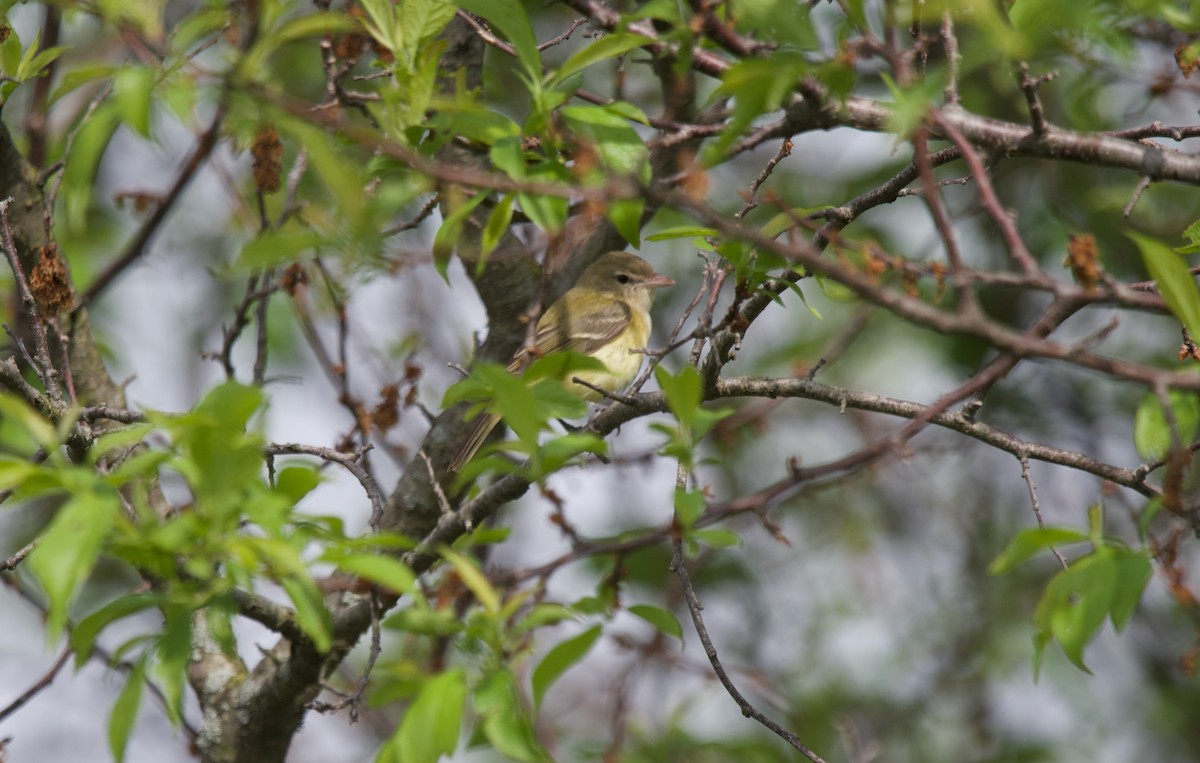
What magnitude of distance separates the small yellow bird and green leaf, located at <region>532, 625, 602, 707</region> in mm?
4664

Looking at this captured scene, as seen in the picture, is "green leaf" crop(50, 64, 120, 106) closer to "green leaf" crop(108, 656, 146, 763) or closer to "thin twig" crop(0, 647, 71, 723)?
"green leaf" crop(108, 656, 146, 763)

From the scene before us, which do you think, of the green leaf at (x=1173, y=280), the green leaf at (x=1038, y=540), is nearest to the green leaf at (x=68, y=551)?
the green leaf at (x=1038, y=540)

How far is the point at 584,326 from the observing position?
801cm

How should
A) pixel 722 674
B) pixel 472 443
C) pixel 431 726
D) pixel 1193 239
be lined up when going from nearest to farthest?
pixel 431 726, pixel 722 674, pixel 1193 239, pixel 472 443

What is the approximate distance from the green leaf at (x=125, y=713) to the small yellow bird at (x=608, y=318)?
479 cm

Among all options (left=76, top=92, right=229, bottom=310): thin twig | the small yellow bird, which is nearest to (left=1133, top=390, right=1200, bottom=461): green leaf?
(left=76, top=92, right=229, bottom=310): thin twig

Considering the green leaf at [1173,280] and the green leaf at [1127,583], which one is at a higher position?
the green leaf at [1173,280]

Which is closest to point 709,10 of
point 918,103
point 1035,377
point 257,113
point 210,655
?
point 918,103

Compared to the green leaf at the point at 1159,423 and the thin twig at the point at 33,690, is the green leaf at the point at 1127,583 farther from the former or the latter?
the thin twig at the point at 33,690

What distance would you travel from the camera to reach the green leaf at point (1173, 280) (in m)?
2.47

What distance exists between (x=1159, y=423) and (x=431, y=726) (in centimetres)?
174

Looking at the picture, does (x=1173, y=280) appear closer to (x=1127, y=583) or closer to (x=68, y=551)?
(x=1127, y=583)

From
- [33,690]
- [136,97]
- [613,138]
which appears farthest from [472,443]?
[136,97]

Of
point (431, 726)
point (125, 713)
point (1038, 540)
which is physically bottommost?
point (431, 726)
